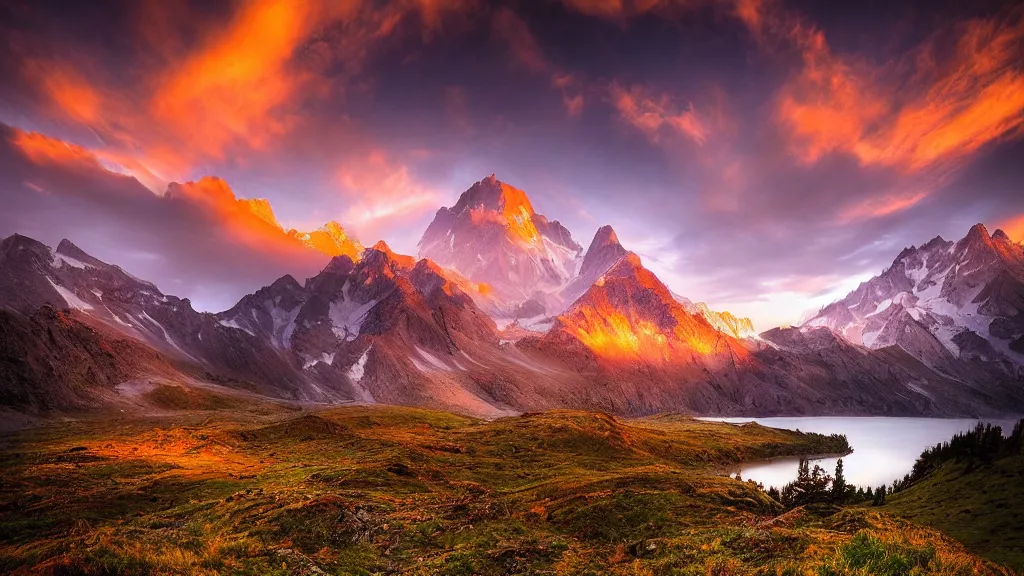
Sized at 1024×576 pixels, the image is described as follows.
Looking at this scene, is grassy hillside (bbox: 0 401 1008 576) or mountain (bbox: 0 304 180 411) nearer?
grassy hillside (bbox: 0 401 1008 576)

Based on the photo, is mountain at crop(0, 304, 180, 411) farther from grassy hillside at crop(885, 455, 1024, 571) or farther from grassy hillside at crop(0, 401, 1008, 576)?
grassy hillside at crop(885, 455, 1024, 571)

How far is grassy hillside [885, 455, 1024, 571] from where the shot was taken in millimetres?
26516

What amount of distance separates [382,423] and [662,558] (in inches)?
4083

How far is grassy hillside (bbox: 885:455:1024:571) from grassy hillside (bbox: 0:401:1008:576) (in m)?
5.15

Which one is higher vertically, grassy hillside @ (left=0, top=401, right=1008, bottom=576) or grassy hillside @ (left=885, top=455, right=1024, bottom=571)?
grassy hillside @ (left=885, top=455, right=1024, bottom=571)

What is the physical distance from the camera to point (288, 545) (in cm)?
2481

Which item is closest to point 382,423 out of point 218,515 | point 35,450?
point 35,450

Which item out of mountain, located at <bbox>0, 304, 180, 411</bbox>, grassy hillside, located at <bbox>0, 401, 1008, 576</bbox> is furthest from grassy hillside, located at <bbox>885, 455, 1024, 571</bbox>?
mountain, located at <bbox>0, 304, 180, 411</bbox>

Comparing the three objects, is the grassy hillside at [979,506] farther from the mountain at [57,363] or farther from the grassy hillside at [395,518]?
the mountain at [57,363]

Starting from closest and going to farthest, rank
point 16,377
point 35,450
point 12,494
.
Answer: point 12,494 < point 35,450 < point 16,377

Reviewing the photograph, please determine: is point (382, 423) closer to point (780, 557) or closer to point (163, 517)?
point (163, 517)

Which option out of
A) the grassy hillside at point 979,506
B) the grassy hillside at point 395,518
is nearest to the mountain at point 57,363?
the grassy hillside at point 395,518

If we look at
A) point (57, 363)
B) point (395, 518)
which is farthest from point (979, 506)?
point (57, 363)

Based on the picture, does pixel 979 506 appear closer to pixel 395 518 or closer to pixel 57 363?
pixel 395 518
